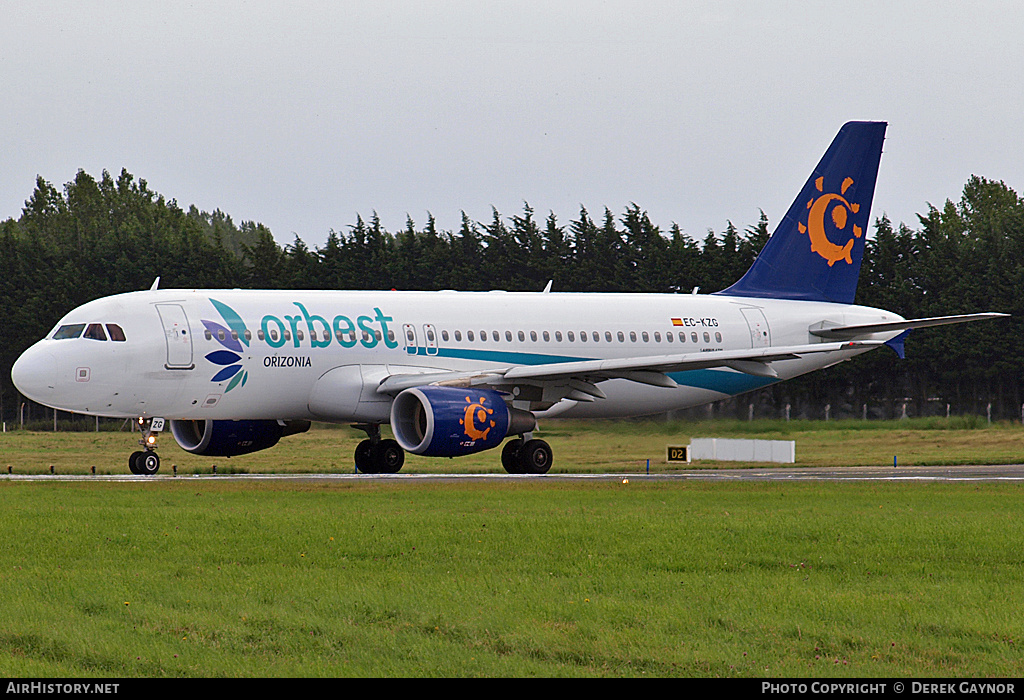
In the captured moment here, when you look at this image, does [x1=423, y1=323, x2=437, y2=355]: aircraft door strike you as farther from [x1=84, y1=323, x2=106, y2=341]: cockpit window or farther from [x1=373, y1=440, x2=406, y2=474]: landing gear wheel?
[x1=84, y1=323, x2=106, y2=341]: cockpit window

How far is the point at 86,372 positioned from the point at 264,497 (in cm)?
640

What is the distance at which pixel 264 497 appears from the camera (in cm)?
2148

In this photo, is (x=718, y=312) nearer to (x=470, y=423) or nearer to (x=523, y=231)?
(x=470, y=423)

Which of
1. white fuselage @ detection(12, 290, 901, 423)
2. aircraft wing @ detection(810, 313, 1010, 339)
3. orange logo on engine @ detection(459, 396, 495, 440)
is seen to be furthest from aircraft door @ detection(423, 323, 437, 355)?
aircraft wing @ detection(810, 313, 1010, 339)

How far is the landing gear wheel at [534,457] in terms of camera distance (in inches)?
1160

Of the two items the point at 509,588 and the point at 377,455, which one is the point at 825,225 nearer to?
the point at 377,455

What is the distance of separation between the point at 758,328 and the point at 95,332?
15963 millimetres

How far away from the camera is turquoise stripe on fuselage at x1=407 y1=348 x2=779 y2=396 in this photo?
97.7 feet

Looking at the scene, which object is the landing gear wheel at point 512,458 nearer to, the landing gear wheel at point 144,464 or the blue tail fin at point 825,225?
the landing gear wheel at point 144,464

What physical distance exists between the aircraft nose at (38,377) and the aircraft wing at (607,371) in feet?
21.0

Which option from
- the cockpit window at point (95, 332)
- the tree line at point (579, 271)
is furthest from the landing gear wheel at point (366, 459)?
the tree line at point (579, 271)

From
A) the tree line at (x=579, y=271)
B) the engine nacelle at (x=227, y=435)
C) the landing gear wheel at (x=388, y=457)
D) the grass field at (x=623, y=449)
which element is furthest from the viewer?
the tree line at (x=579, y=271)

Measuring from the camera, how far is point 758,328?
33781mm
